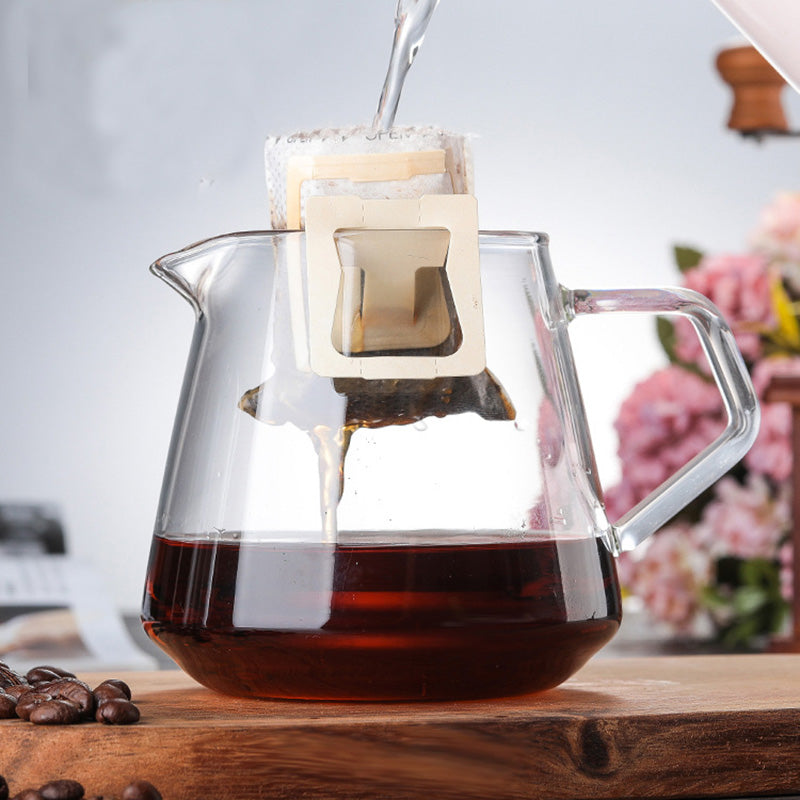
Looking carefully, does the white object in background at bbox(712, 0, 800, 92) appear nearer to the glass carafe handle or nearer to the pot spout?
the glass carafe handle

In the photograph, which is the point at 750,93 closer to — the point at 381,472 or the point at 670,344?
the point at 670,344

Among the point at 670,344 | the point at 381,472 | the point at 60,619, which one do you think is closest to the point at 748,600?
the point at 670,344

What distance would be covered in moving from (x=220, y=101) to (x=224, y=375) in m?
1.50

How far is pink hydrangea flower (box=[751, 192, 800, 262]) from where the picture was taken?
172 cm

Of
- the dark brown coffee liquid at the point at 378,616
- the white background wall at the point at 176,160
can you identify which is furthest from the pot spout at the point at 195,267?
the white background wall at the point at 176,160

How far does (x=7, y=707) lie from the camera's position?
556 millimetres

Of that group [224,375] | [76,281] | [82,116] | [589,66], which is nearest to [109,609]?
[76,281]

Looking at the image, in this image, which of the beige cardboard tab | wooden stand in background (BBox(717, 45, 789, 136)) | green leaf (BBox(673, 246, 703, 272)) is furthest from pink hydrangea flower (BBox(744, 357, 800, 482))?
the beige cardboard tab

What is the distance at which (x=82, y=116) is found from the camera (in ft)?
6.72

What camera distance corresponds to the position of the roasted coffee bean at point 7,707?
0.56m

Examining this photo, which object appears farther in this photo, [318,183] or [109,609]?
[109,609]

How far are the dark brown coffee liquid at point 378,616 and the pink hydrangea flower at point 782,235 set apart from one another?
121 cm

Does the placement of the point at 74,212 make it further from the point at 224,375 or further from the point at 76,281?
the point at 224,375

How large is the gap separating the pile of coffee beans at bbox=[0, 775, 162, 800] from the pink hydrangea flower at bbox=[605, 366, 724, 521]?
121 cm
